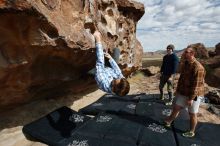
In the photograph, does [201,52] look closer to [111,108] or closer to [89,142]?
[111,108]

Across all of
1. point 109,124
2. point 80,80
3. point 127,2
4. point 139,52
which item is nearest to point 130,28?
point 127,2

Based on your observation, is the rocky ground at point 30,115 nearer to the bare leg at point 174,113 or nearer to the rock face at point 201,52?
the bare leg at point 174,113

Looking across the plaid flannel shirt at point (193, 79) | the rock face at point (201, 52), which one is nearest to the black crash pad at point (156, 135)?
the plaid flannel shirt at point (193, 79)

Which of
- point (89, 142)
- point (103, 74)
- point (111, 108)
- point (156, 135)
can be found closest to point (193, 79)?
point (156, 135)

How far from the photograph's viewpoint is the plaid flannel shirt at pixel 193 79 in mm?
5801

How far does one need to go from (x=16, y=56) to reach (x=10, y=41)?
0.39m

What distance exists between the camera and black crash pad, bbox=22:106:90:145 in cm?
593

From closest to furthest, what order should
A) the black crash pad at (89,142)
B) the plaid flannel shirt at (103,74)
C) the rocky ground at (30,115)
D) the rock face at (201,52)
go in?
the black crash pad at (89,142), the plaid flannel shirt at (103,74), the rocky ground at (30,115), the rock face at (201,52)

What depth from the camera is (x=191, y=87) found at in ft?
19.3

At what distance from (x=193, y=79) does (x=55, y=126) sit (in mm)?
→ 3243

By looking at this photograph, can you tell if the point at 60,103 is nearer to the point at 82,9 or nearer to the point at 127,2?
the point at 82,9

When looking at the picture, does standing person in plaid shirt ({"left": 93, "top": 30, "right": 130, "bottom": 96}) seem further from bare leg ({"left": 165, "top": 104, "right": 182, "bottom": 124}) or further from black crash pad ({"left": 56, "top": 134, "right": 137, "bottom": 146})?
bare leg ({"left": 165, "top": 104, "right": 182, "bottom": 124})

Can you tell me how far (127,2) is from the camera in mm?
10594

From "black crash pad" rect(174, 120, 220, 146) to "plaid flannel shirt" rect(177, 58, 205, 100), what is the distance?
867 millimetres
